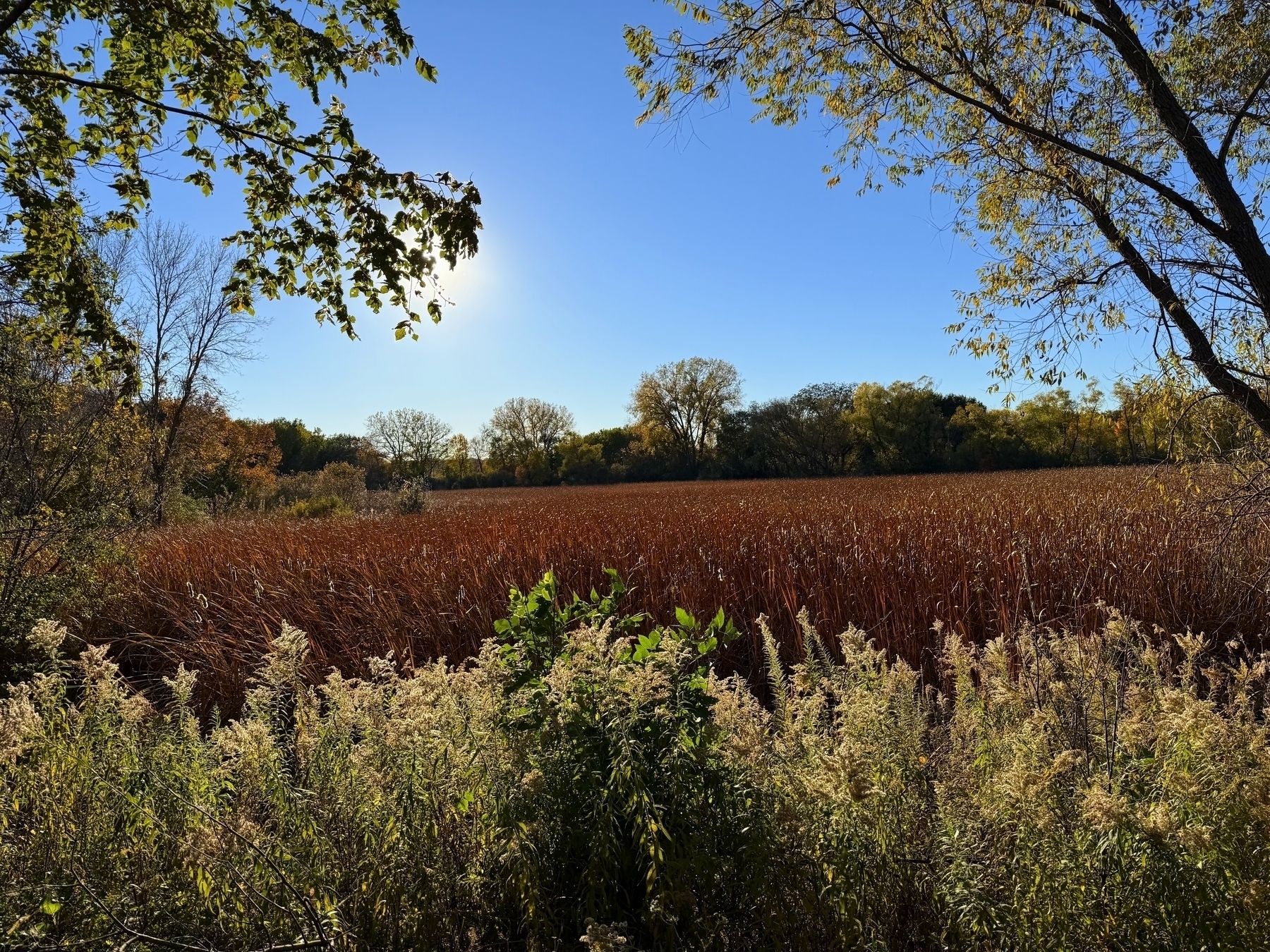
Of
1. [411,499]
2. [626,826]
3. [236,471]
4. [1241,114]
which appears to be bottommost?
[626,826]

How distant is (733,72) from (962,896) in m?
5.58

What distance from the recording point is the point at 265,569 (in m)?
7.38

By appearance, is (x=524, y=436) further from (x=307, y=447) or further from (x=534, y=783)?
(x=534, y=783)

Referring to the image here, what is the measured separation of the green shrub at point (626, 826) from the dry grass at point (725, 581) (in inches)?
96.3

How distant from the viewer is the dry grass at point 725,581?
205 inches

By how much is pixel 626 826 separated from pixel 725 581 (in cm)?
455

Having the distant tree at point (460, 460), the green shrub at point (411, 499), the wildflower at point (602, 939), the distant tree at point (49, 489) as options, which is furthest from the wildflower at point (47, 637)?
the distant tree at point (460, 460)

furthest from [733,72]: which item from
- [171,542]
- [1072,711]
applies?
[171,542]

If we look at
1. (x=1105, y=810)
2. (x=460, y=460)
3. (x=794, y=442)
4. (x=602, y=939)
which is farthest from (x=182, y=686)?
(x=460, y=460)

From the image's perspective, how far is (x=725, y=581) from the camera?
598 centimetres

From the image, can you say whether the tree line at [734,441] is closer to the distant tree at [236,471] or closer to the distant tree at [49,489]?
the distant tree at [236,471]

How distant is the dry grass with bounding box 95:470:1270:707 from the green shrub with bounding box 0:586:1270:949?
245 centimetres

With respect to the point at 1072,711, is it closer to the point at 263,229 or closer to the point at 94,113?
the point at 263,229

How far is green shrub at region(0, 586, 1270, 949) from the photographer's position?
129 cm
